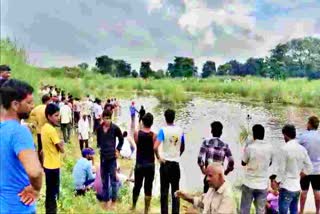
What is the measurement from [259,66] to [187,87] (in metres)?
4.84

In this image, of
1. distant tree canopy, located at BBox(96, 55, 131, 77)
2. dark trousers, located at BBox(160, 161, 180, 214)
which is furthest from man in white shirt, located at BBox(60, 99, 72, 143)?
distant tree canopy, located at BBox(96, 55, 131, 77)

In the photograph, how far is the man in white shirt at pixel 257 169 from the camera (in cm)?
424

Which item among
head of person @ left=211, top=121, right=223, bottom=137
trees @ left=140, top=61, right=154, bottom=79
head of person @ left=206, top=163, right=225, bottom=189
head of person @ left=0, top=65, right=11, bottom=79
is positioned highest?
trees @ left=140, top=61, right=154, bottom=79

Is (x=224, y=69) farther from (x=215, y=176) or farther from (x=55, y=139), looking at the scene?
(x=215, y=176)

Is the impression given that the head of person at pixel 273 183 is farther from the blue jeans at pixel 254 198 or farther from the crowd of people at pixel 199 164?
the blue jeans at pixel 254 198

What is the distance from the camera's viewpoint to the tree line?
15751mm

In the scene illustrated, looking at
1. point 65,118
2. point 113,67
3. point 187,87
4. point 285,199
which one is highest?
point 113,67

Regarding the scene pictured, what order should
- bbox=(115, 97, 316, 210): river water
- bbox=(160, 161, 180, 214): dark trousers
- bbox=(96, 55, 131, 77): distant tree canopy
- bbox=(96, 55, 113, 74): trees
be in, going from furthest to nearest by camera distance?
bbox=(96, 55, 131, 77): distant tree canopy, bbox=(96, 55, 113, 74): trees, bbox=(115, 97, 316, 210): river water, bbox=(160, 161, 180, 214): dark trousers

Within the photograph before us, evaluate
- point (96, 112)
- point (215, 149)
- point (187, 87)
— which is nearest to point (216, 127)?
point (215, 149)

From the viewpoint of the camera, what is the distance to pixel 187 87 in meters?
23.0

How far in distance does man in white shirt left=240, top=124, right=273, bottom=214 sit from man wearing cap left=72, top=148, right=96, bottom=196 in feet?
5.54

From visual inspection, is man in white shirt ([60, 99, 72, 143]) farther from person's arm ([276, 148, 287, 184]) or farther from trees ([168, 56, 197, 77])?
trees ([168, 56, 197, 77])

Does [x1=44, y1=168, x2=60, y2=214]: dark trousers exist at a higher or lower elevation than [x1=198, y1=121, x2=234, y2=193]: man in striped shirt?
lower

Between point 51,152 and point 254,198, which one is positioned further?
point 254,198
